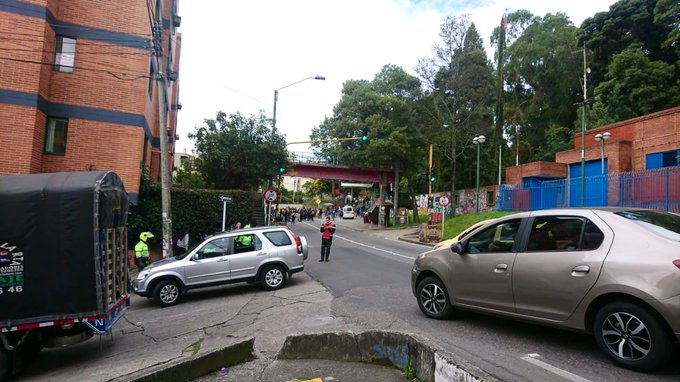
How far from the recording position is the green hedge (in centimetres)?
1712

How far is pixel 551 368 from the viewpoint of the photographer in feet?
13.6

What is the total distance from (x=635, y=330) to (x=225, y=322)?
6.24 m

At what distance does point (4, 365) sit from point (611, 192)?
24.5 m

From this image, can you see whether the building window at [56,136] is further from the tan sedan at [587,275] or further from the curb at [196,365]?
the tan sedan at [587,275]

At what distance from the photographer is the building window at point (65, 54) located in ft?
47.2

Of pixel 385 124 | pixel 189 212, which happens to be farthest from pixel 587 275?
pixel 385 124

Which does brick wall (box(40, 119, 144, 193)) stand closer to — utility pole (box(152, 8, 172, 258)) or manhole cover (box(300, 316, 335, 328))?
utility pole (box(152, 8, 172, 258))

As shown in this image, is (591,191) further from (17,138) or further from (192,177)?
(17,138)

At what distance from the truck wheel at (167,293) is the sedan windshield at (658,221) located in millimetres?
9028

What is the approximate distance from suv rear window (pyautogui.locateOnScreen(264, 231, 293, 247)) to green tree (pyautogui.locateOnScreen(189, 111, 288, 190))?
1496 centimetres

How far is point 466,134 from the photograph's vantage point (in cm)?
3884

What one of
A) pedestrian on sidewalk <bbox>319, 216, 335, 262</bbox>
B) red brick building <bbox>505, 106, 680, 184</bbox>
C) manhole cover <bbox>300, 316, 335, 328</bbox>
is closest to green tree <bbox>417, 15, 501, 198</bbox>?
red brick building <bbox>505, 106, 680, 184</bbox>

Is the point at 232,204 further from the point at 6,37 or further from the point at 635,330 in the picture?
the point at 635,330

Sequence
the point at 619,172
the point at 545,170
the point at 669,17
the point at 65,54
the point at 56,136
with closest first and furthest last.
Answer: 1. the point at 56,136
2. the point at 65,54
3. the point at 619,172
4. the point at 545,170
5. the point at 669,17
